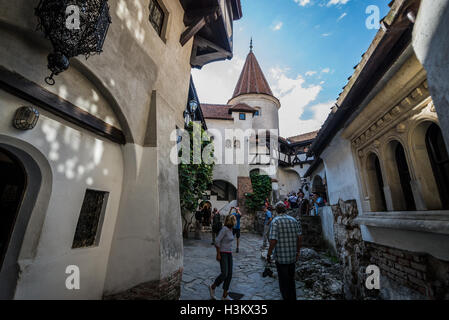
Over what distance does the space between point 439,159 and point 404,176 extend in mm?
763

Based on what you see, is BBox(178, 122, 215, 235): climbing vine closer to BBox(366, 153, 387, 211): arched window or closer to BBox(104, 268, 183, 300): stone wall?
BBox(104, 268, 183, 300): stone wall

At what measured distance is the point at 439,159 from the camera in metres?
2.47

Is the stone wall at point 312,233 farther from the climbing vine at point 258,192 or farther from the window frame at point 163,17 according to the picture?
the window frame at point 163,17

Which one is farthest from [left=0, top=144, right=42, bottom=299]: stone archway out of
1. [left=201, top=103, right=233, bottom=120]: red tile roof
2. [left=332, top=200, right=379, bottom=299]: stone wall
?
[left=201, top=103, right=233, bottom=120]: red tile roof

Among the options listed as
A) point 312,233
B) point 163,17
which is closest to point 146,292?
point 163,17

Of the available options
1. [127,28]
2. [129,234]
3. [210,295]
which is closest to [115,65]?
[127,28]

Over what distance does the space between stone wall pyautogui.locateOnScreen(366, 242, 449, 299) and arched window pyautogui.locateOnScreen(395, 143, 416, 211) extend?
0.82 m

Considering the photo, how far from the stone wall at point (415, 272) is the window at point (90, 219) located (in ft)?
16.2

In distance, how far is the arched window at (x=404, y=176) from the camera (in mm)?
3074

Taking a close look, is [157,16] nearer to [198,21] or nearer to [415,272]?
[198,21]

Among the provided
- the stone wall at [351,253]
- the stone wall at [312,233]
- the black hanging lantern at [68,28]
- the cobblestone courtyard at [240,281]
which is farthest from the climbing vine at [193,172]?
the stone wall at [351,253]

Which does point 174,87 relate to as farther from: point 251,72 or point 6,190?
point 251,72

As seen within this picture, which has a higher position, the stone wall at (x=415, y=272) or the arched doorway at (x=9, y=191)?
the arched doorway at (x=9, y=191)

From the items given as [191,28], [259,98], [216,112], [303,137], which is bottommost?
[191,28]
